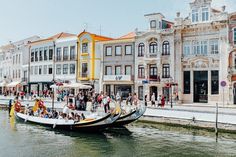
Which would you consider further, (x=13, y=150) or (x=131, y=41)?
(x=131, y=41)

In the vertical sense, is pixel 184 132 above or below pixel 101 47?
below

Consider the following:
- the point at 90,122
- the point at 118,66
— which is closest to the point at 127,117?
the point at 90,122

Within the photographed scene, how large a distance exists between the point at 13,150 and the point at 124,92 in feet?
78.0

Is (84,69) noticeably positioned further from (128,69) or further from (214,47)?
(214,47)

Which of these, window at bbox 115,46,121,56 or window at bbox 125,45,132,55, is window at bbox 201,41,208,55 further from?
window at bbox 115,46,121,56

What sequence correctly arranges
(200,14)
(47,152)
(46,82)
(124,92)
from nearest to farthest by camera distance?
(47,152) < (200,14) < (124,92) < (46,82)

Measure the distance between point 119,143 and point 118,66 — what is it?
22487 millimetres

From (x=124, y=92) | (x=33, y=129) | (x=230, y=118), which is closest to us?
(x=230, y=118)

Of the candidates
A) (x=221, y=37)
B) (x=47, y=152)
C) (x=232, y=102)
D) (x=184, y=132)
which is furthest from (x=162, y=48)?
(x=47, y=152)

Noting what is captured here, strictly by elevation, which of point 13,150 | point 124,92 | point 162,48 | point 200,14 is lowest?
point 13,150

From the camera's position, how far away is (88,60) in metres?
42.8

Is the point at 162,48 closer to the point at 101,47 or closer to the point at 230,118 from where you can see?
the point at 101,47

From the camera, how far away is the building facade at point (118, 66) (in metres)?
39.2

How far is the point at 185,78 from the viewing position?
116ft
